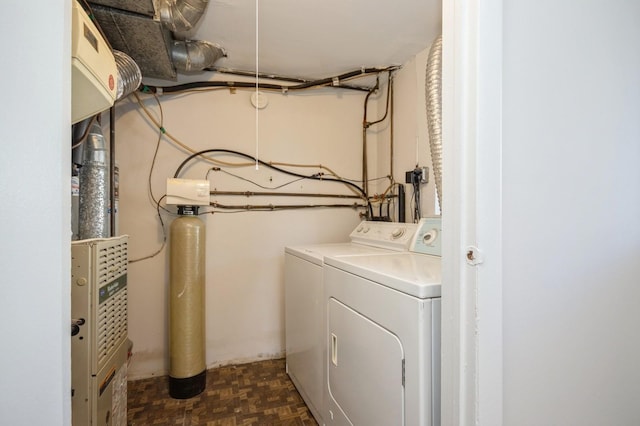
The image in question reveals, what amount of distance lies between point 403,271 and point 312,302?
75 cm

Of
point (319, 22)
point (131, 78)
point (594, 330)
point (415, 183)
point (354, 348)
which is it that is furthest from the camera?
point (415, 183)

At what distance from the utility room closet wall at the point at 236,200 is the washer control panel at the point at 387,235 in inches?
18.5

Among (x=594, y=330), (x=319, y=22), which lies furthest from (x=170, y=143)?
(x=594, y=330)

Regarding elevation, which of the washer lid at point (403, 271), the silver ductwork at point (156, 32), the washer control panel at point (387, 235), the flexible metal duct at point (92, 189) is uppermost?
the silver ductwork at point (156, 32)

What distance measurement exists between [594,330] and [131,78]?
2220 mm

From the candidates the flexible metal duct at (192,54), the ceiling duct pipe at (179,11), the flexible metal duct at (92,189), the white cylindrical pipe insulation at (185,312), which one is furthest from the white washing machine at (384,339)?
the flexible metal duct at (192,54)

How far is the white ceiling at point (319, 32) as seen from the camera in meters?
1.66

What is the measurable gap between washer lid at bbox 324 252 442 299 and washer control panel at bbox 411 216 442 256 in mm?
37

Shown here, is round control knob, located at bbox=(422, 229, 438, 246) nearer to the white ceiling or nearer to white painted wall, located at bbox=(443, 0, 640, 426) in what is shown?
white painted wall, located at bbox=(443, 0, 640, 426)

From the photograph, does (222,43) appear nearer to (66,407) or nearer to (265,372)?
(66,407)

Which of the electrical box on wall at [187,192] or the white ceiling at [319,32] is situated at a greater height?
the white ceiling at [319,32]

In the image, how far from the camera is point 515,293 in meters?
0.76

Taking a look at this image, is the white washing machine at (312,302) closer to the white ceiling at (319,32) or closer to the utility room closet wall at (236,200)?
the utility room closet wall at (236,200)

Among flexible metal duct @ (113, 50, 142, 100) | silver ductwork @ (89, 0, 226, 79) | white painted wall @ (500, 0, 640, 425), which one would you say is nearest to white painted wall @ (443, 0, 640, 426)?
white painted wall @ (500, 0, 640, 425)
